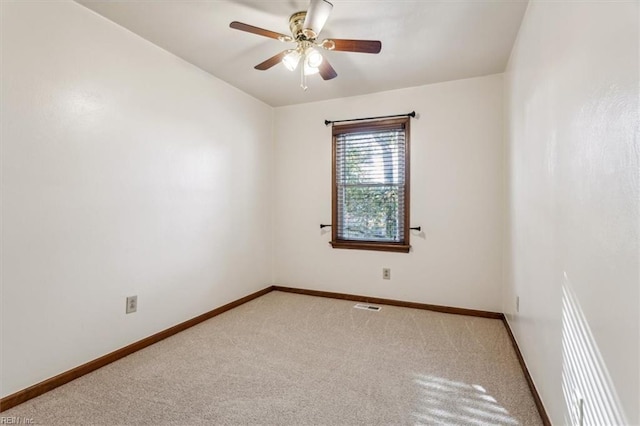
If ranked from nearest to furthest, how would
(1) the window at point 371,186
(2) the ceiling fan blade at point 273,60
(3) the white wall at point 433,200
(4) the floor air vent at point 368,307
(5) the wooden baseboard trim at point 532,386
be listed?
(5) the wooden baseboard trim at point 532,386 → (2) the ceiling fan blade at point 273,60 → (3) the white wall at point 433,200 → (4) the floor air vent at point 368,307 → (1) the window at point 371,186

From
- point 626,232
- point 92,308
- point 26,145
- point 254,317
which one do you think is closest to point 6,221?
point 26,145

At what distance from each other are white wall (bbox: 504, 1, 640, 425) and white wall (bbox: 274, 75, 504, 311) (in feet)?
4.19

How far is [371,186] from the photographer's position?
12.3 feet

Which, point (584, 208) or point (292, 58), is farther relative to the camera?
point (292, 58)

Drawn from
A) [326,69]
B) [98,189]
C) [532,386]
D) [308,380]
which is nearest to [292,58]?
[326,69]

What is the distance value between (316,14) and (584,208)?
166 centimetres

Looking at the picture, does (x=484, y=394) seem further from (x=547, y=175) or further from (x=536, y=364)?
(x=547, y=175)

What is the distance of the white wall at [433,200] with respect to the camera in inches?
128

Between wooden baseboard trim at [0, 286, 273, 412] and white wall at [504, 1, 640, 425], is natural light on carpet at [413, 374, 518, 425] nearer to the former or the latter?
white wall at [504, 1, 640, 425]

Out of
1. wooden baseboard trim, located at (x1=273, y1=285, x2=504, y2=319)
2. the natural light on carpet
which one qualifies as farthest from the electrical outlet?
the natural light on carpet

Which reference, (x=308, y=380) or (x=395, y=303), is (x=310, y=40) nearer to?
(x=308, y=380)

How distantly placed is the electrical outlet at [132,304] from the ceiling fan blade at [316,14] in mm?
2318

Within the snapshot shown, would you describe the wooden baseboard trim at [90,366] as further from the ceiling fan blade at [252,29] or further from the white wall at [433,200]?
the ceiling fan blade at [252,29]

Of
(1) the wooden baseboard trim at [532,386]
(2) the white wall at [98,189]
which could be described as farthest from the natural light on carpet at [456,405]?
(2) the white wall at [98,189]
